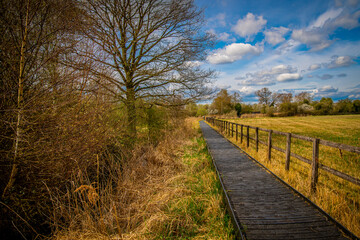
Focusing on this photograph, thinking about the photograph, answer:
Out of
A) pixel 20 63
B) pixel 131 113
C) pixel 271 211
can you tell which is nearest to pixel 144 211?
pixel 271 211

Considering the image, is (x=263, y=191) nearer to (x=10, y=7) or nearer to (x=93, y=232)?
(x=93, y=232)

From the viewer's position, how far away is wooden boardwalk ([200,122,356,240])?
8.41 feet

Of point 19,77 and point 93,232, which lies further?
point 93,232

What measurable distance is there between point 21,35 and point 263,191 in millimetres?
5908

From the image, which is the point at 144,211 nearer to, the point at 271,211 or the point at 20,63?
the point at 271,211

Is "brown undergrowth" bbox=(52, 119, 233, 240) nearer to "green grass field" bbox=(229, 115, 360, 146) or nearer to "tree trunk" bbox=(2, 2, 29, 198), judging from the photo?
"tree trunk" bbox=(2, 2, 29, 198)

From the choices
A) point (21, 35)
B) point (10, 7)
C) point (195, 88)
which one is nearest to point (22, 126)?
point (21, 35)

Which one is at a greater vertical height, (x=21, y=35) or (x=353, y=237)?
(x=21, y=35)

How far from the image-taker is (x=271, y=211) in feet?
10.3

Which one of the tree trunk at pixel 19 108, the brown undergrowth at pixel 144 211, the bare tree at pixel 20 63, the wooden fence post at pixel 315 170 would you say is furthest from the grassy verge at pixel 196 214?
the bare tree at pixel 20 63

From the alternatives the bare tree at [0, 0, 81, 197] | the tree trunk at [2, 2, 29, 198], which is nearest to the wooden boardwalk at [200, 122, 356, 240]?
the tree trunk at [2, 2, 29, 198]

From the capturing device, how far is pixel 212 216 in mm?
3375

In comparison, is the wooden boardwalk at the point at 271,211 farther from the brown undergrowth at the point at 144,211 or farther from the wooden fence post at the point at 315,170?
the wooden fence post at the point at 315,170

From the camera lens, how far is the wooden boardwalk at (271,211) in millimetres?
2564
